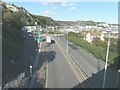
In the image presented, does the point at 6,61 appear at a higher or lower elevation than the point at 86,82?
higher

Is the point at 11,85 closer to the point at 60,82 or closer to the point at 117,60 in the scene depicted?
the point at 60,82

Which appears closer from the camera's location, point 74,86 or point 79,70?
point 74,86

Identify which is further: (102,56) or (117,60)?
(102,56)

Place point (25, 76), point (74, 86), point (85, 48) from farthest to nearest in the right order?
point (85, 48), point (25, 76), point (74, 86)

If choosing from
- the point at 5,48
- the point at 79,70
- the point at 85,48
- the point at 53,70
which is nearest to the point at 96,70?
the point at 79,70

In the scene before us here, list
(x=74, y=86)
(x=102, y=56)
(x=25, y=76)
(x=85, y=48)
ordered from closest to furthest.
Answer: (x=74, y=86)
(x=25, y=76)
(x=102, y=56)
(x=85, y=48)

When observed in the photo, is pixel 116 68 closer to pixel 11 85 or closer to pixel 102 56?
pixel 102 56

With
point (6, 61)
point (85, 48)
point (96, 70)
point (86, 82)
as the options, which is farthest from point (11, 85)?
point (85, 48)

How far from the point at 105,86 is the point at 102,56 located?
75.7ft

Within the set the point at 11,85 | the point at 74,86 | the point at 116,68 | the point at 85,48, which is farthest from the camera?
the point at 85,48

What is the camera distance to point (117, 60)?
141 ft

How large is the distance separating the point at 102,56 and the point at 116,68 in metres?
12.6

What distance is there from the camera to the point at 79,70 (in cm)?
4316

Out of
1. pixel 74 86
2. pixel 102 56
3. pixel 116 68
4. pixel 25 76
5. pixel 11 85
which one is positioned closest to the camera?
pixel 11 85
